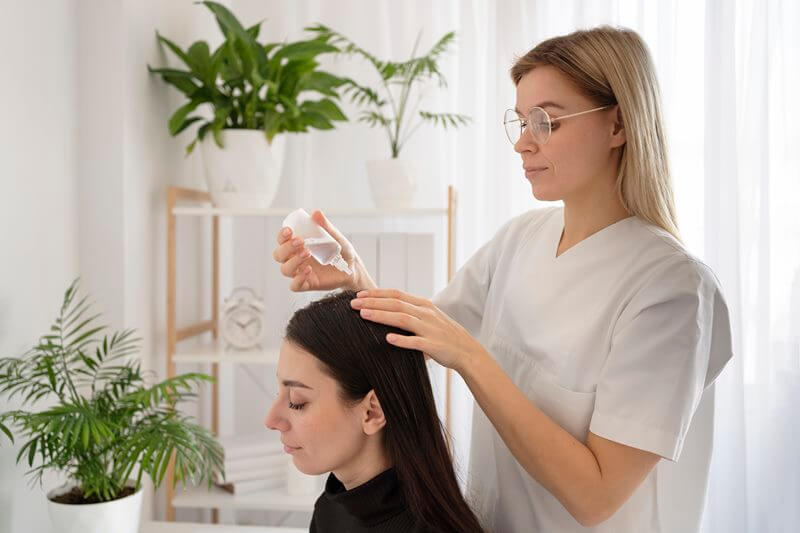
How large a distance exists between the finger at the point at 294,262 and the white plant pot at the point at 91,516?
0.74 metres

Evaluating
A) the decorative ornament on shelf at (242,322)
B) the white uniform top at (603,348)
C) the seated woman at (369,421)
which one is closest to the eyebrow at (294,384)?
the seated woman at (369,421)

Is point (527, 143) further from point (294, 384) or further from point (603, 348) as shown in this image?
point (294, 384)

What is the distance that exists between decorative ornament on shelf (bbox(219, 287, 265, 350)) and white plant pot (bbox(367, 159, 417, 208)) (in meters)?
0.49

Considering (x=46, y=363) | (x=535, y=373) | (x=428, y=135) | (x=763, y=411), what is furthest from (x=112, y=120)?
(x=763, y=411)

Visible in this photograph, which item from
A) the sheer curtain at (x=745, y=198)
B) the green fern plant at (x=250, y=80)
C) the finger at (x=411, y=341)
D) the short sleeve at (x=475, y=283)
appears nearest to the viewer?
the finger at (x=411, y=341)

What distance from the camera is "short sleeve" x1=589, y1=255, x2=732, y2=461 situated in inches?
37.9

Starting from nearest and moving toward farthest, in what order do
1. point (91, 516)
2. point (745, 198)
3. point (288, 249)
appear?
1. point (288, 249)
2. point (91, 516)
3. point (745, 198)

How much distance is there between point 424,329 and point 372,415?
0.64 feet

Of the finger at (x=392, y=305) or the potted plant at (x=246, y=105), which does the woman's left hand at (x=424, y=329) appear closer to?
the finger at (x=392, y=305)

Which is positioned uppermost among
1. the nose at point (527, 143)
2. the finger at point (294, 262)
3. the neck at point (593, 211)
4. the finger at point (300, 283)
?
the nose at point (527, 143)

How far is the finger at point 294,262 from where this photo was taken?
1.17 metres

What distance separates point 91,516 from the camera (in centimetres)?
153

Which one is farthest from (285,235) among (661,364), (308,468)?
(661,364)

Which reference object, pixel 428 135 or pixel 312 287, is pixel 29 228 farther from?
pixel 428 135
